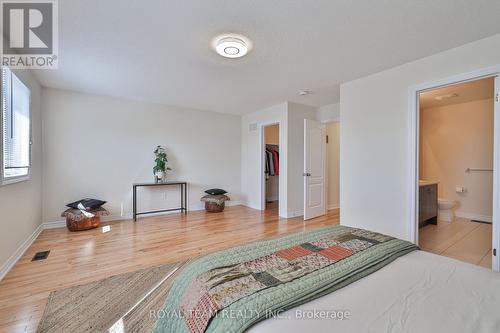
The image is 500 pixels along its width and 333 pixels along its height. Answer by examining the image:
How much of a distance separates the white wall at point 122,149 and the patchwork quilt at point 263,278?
3.90 m

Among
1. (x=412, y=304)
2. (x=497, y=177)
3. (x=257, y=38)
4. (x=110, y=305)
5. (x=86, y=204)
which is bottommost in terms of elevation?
(x=110, y=305)

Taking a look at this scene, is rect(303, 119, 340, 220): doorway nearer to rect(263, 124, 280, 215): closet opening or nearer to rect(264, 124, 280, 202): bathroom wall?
rect(263, 124, 280, 215): closet opening

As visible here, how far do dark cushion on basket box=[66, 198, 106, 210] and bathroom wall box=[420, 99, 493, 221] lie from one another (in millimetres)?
6739

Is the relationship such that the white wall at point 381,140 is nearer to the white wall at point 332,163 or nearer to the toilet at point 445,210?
the white wall at point 332,163

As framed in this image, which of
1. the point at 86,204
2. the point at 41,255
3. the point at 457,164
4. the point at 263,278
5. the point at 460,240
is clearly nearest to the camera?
the point at 263,278

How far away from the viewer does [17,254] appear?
2586 millimetres

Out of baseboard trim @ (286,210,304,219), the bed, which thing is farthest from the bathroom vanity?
the bed

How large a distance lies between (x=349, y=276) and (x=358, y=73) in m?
2.82

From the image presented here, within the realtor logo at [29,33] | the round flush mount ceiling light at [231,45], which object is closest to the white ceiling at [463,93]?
the round flush mount ceiling light at [231,45]

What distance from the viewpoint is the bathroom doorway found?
12.1 ft

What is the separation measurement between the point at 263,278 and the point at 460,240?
3734mm

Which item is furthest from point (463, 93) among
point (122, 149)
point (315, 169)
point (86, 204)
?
point (86, 204)

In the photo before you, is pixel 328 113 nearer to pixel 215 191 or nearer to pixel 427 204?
pixel 427 204

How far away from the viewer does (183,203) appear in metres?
5.11
